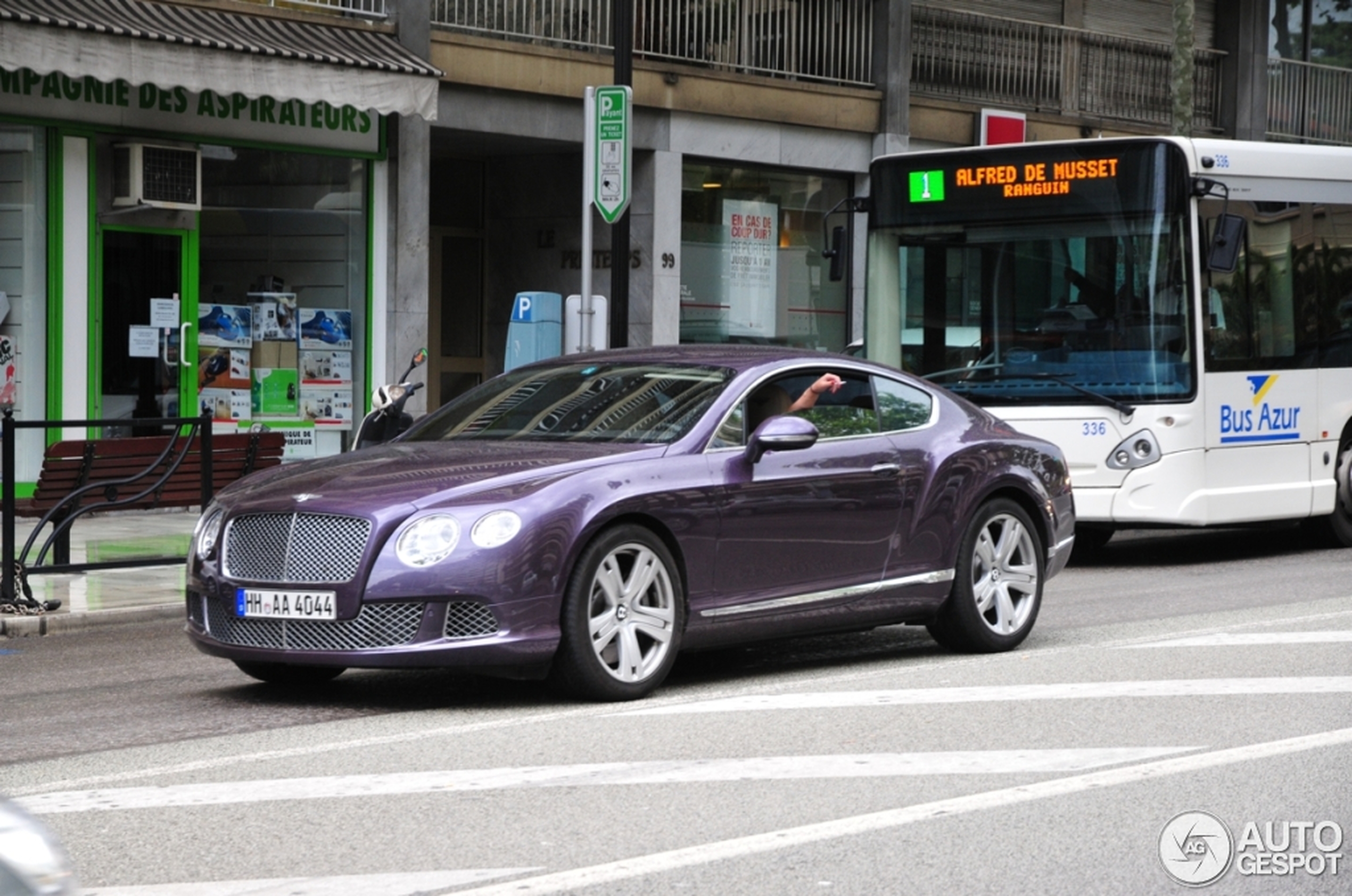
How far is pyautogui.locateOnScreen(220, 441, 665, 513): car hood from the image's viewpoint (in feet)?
25.9

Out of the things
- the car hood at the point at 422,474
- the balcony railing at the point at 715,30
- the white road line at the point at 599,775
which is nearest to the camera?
the white road line at the point at 599,775

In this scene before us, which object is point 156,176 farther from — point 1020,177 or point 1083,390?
Answer: point 1083,390

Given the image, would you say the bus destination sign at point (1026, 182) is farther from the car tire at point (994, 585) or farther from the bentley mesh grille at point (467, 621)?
the bentley mesh grille at point (467, 621)

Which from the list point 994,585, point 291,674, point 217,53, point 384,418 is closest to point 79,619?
point 384,418

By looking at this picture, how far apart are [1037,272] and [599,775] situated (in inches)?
343

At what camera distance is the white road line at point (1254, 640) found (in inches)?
391

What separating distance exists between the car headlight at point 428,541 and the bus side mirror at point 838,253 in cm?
806

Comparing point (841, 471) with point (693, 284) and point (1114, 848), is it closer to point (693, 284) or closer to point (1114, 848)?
point (1114, 848)

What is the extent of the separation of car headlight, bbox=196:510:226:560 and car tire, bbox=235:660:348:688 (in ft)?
1.97

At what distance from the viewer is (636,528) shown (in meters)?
8.16

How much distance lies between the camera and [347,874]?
5.34 m

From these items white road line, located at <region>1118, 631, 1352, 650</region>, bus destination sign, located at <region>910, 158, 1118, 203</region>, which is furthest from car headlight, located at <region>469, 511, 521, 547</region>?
bus destination sign, located at <region>910, 158, 1118, 203</region>

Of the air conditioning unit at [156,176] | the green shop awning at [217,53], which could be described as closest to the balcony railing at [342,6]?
the green shop awning at [217,53]

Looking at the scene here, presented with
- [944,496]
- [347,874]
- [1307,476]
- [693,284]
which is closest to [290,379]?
[693,284]
